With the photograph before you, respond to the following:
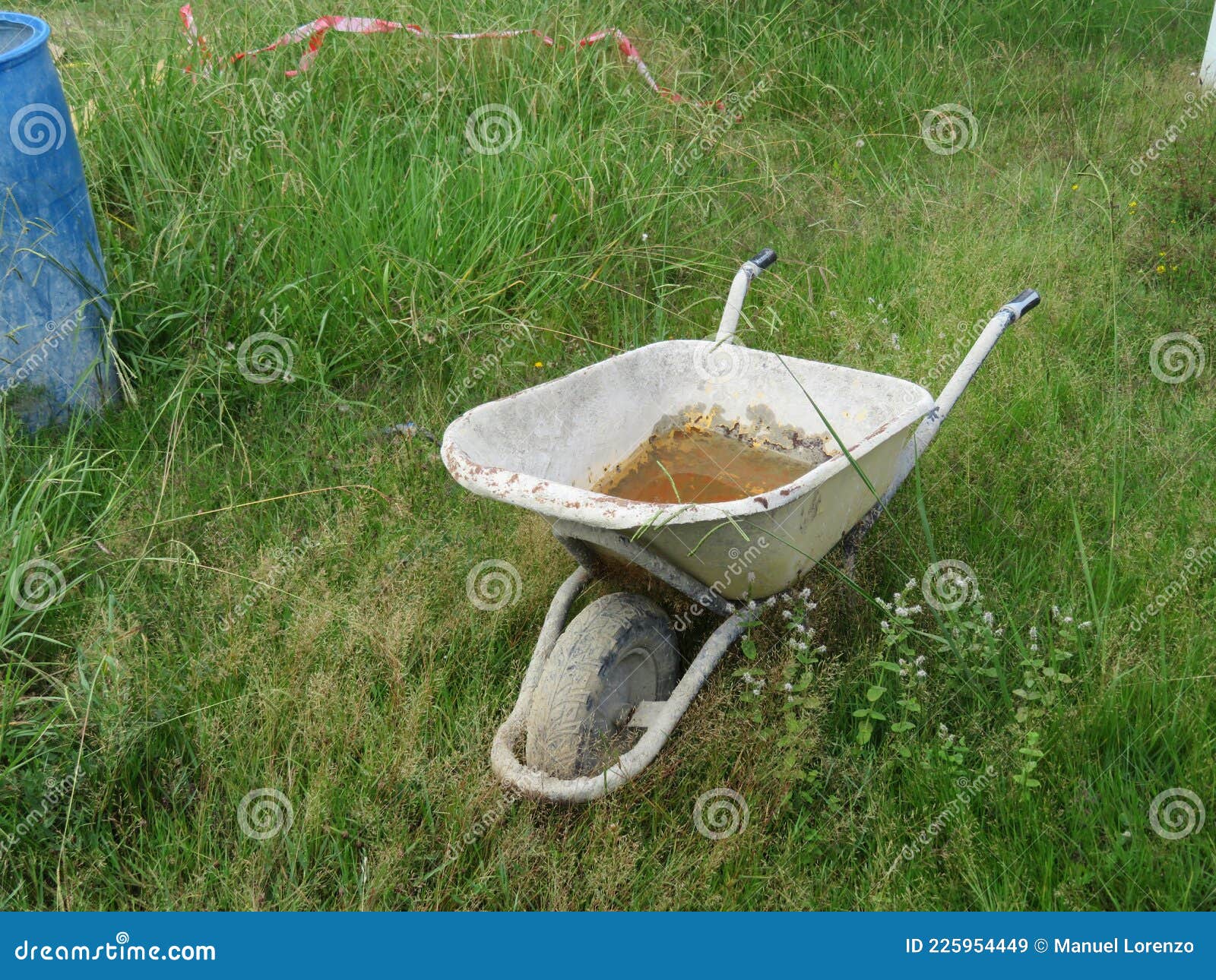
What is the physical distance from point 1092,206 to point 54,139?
404 cm

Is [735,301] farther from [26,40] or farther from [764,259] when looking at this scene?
[26,40]

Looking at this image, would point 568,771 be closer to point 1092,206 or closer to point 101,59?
point 101,59

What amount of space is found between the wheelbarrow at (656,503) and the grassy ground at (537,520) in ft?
0.42

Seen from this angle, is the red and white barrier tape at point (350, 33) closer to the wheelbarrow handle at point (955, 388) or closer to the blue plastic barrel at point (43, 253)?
the blue plastic barrel at point (43, 253)

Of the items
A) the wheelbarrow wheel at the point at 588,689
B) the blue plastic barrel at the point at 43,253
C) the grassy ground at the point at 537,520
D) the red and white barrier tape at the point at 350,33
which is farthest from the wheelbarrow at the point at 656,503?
the red and white barrier tape at the point at 350,33

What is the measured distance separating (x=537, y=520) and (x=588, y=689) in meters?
0.82

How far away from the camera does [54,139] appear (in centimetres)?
318

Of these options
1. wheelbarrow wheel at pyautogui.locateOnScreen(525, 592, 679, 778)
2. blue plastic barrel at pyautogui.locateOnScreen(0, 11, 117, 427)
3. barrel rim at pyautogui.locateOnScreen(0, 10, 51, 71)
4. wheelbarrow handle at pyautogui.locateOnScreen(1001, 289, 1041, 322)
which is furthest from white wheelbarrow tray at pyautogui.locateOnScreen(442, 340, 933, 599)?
barrel rim at pyautogui.locateOnScreen(0, 10, 51, 71)

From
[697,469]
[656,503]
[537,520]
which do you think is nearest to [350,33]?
[537,520]

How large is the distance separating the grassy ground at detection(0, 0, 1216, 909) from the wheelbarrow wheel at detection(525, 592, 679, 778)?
0.38 ft

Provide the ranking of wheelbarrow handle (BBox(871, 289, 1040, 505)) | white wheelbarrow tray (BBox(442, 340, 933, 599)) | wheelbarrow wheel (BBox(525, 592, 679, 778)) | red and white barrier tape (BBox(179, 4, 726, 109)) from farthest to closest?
red and white barrier tape (BBox(179, 4, 726, 109))
wheelbarrow handle (BBox(871, 289, 1040, 505))
wheelbarrow wheel (BBox(525, 592, 679, 778))
white wheelbarrow tray (BBox(442, 340, 933, 599))

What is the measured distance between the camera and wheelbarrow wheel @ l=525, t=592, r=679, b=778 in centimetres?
242

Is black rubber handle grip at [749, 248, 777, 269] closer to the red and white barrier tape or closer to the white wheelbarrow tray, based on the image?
the white wheelbarrow tray

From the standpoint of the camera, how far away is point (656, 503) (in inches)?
101
